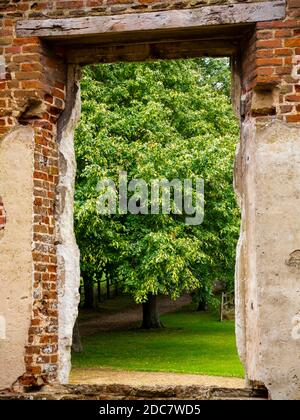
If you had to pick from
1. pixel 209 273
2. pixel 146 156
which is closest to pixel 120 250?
pixel 146 156

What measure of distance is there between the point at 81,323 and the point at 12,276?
1800 cm

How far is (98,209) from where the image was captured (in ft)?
45.9

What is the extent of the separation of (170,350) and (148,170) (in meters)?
5.89

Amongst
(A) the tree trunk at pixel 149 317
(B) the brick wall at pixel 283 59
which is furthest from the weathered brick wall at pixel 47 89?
(A) the tree trunk at pixel 149 317

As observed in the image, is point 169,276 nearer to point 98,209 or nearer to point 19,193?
point 98,209

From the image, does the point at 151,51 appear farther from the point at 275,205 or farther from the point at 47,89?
the point at 275,205

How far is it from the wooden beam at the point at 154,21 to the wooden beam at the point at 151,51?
0.47 meters

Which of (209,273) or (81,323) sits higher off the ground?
(209,273)

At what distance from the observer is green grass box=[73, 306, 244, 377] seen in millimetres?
15370

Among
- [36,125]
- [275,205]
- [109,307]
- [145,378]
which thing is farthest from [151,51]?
[109,307]

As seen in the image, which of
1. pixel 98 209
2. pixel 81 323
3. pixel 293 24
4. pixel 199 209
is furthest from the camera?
pixel 81 323

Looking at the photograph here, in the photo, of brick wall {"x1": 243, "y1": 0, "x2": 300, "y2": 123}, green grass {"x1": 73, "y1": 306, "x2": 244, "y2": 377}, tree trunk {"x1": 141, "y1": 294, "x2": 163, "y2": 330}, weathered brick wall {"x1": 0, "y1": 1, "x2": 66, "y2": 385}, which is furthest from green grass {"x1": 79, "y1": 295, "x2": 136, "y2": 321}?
brick wall {"x1": 243, "y1": 0, "x2": 300, "y2": 123}

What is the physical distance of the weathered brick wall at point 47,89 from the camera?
590cm

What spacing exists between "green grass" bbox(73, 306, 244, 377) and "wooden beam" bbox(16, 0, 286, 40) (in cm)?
954
